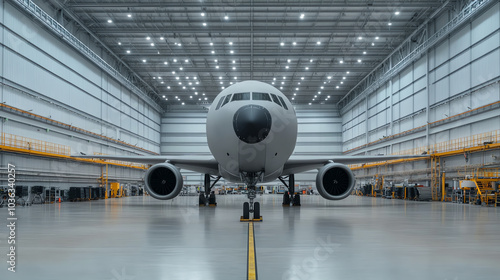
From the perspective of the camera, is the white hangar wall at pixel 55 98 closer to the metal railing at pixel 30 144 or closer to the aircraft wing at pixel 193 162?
the metal railing at pixel 30 144

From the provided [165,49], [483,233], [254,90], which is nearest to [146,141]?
[165,49]

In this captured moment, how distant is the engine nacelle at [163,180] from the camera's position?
1319 centimetres

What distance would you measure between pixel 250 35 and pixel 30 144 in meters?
17.5

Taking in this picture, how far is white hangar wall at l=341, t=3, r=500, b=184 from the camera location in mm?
23328

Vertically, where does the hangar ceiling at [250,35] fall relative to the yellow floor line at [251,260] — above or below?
above

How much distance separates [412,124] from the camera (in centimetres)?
3400

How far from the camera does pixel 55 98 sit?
1055 inches

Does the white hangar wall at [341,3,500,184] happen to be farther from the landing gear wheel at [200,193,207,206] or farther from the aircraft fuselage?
the aircraft fuselage

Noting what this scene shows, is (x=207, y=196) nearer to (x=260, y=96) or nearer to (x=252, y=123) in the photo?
(x=260, y=96)

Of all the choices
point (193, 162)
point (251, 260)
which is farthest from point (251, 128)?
point (193, 162)

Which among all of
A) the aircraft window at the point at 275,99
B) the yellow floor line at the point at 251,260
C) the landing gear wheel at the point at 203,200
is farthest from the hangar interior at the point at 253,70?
the yellow floor line at the point at 251,260

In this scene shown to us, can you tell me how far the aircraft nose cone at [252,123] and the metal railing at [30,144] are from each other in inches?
666

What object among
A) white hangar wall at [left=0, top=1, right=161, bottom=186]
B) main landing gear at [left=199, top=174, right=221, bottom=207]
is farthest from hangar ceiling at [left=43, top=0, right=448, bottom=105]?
main landing gear at [left=199, top=174, right=221, bottom=207]

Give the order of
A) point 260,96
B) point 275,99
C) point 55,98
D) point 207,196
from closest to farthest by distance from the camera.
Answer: point 260,96 < point 275,99 < point 207,196 < point 55,98
